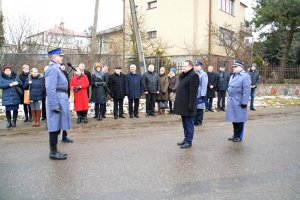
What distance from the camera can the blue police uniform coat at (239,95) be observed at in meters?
7.27

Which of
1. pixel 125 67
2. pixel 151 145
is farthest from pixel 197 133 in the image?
pixel 125 67

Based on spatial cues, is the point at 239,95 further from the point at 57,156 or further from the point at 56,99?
the point at 57,156

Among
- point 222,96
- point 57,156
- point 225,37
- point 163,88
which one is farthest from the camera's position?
point 225,37

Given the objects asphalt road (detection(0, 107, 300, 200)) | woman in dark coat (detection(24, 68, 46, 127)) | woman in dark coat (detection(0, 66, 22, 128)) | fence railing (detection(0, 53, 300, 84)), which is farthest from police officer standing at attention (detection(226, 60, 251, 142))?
fence railing (detection(0, 53, 300, 84))

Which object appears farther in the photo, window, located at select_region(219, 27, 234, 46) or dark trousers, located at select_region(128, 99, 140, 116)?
window, located at select_region(219, 27, 234, 46)

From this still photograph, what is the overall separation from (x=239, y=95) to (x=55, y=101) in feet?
13.4

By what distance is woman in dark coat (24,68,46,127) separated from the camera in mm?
8852

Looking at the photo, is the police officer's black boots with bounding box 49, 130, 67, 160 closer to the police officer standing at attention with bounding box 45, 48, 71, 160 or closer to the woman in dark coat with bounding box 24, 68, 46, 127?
the police officer standing at attention with bounding box 45, 48, 71, 160

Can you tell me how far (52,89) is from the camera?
565 cm

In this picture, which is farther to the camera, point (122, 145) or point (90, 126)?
point (90, 126)

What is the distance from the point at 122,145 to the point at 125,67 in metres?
8.16

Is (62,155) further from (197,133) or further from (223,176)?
(197,133)

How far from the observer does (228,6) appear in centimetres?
2961

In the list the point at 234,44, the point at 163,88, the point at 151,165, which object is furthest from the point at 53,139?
the point at 234,44
